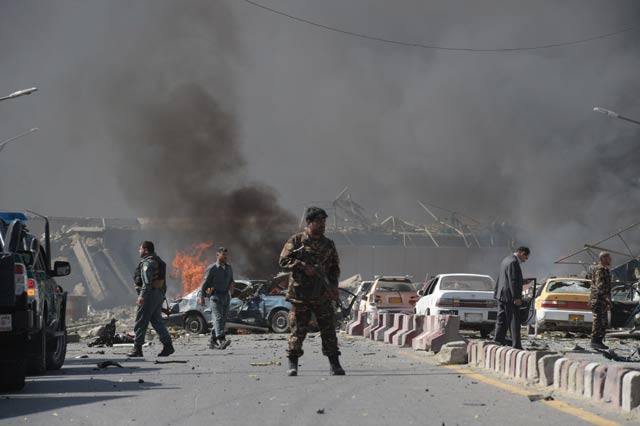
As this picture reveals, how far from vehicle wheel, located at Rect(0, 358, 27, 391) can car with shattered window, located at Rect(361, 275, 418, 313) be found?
60.8ft

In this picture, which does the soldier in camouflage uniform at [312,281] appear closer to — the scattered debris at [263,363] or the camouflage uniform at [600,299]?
the scattered debris at [263,363]

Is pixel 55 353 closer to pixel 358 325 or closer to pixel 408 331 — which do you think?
pixel 408 331

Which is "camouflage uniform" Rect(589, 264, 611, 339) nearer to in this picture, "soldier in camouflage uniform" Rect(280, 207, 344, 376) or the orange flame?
"soldier in camouflage uniform" Rect(280, 207, 344, 376)

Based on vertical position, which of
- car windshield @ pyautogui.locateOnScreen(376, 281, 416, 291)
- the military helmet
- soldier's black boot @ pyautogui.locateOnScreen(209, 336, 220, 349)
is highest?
car windshield @ pyautogui.locateOnScreen(376, 281, 416, 291)

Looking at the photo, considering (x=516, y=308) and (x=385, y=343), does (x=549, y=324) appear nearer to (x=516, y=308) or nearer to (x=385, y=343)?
(x=385, y=343)

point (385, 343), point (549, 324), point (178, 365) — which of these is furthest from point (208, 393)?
point (549, 324)

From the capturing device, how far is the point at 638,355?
15766 mm

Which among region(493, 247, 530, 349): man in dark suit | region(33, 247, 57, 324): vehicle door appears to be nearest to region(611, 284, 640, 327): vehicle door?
region(493, 247, 530, 349): man in dark suit

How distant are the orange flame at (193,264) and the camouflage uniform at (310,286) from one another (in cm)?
4463

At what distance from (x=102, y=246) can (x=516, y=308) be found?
3285 inches

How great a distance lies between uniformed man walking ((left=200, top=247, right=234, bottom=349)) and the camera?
18.4 meters

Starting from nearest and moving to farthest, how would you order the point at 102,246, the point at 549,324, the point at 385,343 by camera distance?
the point at 385,343, the point at 549,324, the point at 102,246

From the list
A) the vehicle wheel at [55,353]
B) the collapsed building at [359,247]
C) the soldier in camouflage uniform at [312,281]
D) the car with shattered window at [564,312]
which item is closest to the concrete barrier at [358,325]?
the car with shattered window at [564,312]

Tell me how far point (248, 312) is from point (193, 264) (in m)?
30.4
